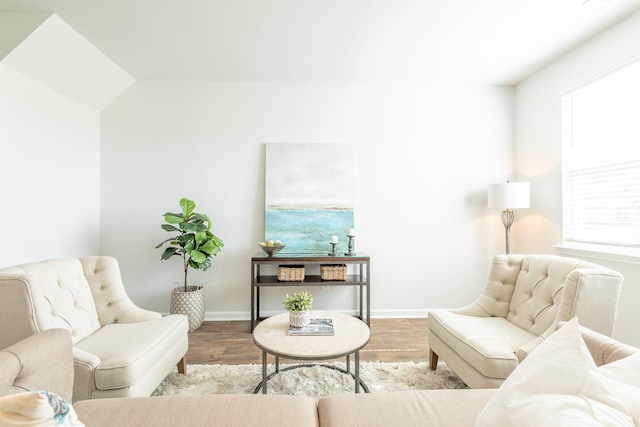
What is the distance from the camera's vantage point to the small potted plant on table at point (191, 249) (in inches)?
117

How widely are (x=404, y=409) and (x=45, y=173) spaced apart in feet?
10.7

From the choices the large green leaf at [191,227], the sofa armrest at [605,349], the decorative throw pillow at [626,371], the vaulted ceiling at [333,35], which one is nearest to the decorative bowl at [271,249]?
the large green leaf at [191,227]

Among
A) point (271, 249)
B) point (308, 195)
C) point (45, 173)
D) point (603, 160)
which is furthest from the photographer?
point (308, 195)

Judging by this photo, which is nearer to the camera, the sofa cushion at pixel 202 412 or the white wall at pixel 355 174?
the sofa cushion at pixel 202 412

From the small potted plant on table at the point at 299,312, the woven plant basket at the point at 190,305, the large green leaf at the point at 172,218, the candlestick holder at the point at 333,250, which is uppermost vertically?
the large green leaf at the point at 172,218

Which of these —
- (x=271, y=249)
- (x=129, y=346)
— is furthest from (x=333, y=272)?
(x=129, y=346)

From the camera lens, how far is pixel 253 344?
2.80 m

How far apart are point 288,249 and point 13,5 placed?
285cm

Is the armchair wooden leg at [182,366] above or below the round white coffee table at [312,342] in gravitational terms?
below

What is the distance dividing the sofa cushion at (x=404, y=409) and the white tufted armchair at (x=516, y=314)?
0.48m

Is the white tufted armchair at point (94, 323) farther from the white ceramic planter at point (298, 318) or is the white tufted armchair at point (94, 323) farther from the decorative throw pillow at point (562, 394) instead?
the decorative throw pillow at point (562, 394)

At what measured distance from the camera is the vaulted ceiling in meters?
2.22

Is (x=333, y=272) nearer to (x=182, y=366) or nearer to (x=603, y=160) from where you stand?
(x=182, y=366)

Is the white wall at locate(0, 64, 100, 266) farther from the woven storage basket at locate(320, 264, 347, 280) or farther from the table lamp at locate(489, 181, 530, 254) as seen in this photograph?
the table lamp at locate(489, 181, 530, 254)
